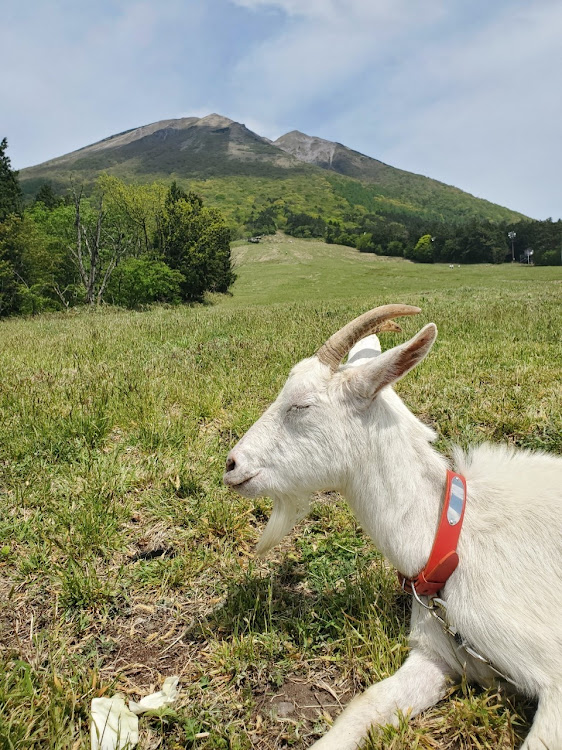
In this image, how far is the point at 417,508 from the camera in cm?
249

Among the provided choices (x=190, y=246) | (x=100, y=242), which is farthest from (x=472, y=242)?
(x=100, y=242)

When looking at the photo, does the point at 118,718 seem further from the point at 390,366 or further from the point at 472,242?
the point at 472,242

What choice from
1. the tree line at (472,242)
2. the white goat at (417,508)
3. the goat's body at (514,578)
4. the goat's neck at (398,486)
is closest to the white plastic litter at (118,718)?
the white goat at (417,508)

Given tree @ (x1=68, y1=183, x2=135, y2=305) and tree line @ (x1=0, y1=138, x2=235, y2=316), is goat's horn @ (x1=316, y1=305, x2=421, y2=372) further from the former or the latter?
tree @ (x1=68, y1=183, x2=135, y2=305)

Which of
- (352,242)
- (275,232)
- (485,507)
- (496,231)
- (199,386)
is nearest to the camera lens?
(485,507)

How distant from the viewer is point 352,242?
114 meters

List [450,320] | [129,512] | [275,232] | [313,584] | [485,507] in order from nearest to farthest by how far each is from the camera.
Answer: [485,507], [313,584], [129,512], [450,320], [275,232]

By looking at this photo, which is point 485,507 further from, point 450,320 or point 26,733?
point 450,320

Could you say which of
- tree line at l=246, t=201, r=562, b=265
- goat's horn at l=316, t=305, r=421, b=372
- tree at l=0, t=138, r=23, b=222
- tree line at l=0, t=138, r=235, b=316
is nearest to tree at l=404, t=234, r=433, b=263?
tree line at l=246, t=201, r=562, b=265

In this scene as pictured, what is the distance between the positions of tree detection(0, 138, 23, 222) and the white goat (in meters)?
52.3

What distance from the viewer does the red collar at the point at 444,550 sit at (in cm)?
230

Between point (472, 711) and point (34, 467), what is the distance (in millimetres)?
3845

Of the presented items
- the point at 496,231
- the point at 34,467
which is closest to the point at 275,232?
the point at 496,231

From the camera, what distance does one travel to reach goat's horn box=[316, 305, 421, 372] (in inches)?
101
